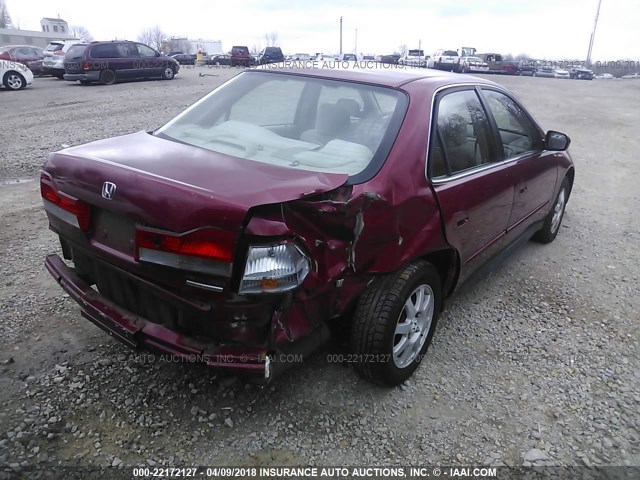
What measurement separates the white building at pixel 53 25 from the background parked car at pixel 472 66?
8666 cm

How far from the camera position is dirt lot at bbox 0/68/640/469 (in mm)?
2299

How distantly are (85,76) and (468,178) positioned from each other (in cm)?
1832

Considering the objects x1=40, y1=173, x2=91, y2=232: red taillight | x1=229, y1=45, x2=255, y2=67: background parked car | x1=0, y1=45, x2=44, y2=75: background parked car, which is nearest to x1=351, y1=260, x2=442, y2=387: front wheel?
x1=40, y1=173, x2=91, y2=232: red taillight

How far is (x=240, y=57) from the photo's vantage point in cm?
3769

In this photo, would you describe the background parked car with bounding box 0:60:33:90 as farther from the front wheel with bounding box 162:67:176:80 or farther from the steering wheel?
the steering wheel

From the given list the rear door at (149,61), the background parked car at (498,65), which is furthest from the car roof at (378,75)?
the background parked car at (498,65)

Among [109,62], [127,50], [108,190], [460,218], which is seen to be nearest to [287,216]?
[108,190]

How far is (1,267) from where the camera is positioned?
387 cm

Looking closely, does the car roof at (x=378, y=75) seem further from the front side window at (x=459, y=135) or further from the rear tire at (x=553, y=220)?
the rear tire at (x=553, y=220)

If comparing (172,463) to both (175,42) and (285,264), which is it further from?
(175,42)

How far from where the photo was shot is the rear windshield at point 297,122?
2.53 m

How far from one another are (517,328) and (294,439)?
1.89 m

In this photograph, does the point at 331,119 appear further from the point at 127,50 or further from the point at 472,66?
the point at 472,66

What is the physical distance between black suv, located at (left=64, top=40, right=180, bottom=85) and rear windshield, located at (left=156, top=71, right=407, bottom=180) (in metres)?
17.0
